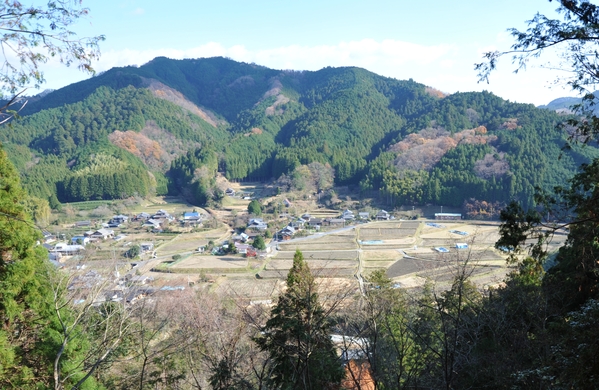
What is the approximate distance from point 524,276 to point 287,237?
18.1 metres

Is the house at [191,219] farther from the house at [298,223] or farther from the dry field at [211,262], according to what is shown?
the dry field at [211,262]

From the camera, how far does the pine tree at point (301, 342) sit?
16.0ft

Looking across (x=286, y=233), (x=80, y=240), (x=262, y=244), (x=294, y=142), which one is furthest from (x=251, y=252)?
(x=294, y=142)

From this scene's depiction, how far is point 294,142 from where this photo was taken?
48281mm

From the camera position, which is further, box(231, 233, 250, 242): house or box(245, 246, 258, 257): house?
box(231, 233, 250, 242): house

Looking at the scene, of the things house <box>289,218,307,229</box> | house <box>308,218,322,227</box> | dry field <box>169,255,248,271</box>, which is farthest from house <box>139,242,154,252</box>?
house <box>308,218,322,227</box>

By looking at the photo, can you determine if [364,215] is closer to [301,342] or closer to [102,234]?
[102,234]

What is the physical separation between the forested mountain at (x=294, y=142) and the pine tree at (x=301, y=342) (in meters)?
21.9

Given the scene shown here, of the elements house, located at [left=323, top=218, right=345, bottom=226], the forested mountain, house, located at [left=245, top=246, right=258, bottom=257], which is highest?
the forested mountain

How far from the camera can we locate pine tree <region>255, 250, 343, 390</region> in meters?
4.86

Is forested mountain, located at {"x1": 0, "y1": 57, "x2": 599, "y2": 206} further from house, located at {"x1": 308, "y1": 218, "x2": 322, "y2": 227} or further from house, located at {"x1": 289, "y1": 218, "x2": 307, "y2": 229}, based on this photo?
house, located at {"x1": 289, "y1": 218, "x2": 307, "y2": 229}

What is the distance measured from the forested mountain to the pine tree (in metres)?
21.9

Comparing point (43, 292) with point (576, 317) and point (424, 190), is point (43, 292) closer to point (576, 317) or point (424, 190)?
point (576, 317)

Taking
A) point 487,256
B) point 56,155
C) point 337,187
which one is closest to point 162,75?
point 56,155
